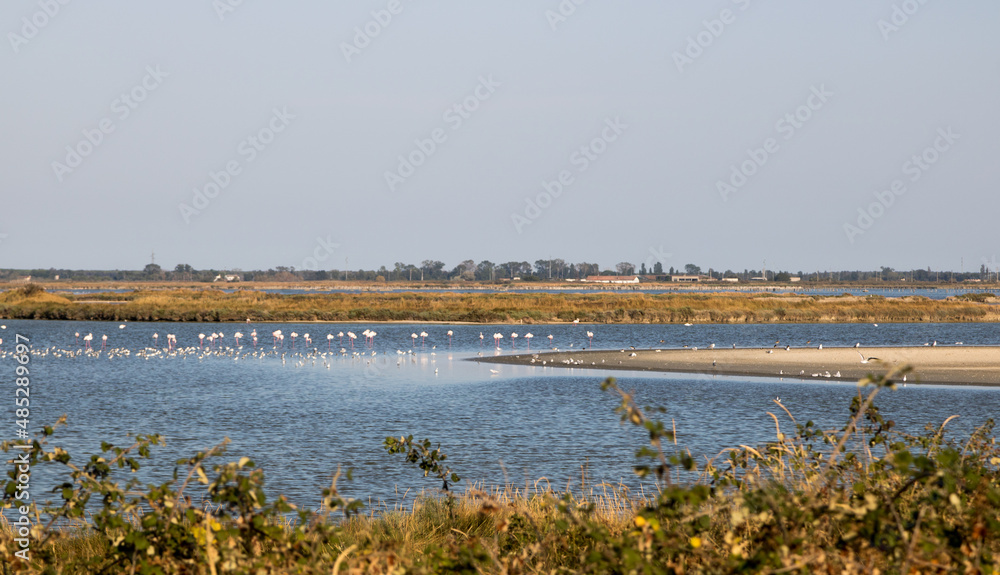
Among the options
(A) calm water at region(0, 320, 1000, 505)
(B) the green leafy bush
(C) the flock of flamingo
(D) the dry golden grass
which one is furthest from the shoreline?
(D) the dry golden grass

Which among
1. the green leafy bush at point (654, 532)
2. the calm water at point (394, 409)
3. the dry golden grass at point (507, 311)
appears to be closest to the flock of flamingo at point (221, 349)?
the calm water at point (394, 409)

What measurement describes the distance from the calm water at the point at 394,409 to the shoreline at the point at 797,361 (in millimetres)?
1432

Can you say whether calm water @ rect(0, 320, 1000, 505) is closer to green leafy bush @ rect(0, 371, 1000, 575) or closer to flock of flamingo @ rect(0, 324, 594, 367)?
flock of flamingo @ rect(0, 324, 594, 367)

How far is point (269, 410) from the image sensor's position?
20859 millimetres

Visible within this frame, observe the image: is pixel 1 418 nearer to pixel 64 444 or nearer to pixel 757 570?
pixel 64 444

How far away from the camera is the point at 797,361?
3212 centimetres

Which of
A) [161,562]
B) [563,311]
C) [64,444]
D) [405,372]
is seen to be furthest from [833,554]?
[563,311]

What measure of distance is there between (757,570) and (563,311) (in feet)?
203

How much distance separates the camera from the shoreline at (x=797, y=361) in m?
27.9

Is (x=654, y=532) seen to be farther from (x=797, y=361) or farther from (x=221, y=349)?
(x=221, y=349)

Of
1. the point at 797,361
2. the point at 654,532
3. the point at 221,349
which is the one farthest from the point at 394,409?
the point at 221,349

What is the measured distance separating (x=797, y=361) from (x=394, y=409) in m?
17.3

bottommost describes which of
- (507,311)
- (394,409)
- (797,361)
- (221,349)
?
(221,349)

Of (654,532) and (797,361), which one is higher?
(654,532)
